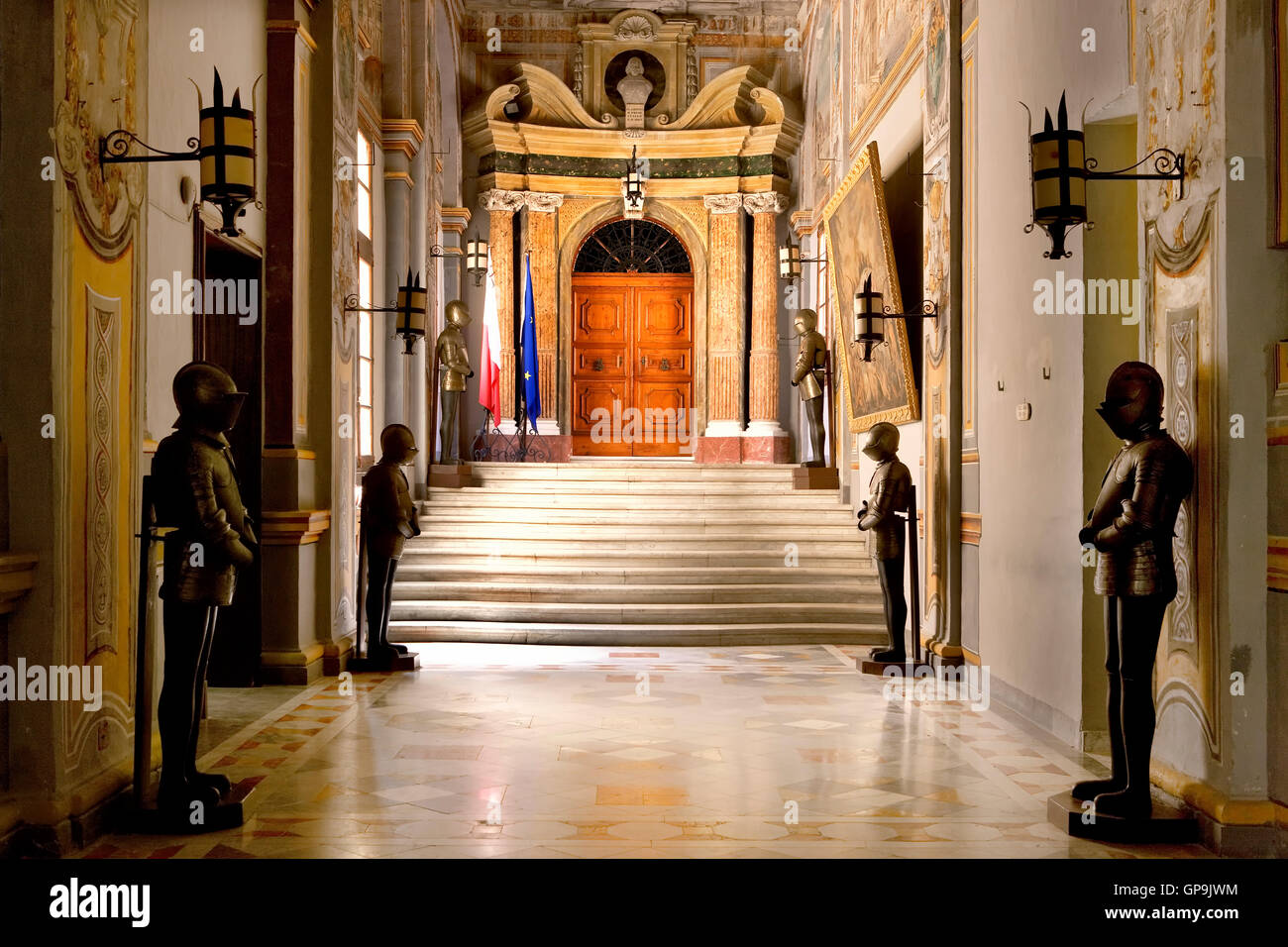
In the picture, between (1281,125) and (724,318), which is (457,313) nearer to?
(724,318)

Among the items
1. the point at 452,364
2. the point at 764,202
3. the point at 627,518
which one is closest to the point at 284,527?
the point at 627,518

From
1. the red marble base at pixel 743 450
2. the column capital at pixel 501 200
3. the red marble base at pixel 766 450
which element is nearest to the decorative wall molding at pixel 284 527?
the red marble base at pixel 743 450

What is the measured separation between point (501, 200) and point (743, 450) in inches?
173

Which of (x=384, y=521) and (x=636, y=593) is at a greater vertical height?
(x=384, y=521)

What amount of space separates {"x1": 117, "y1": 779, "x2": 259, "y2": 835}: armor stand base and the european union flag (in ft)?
33.2

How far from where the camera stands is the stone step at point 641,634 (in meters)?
9.23

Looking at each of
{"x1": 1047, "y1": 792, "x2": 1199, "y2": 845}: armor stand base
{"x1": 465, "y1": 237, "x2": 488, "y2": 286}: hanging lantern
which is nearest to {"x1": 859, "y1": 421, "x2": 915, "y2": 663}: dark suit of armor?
{"x1": 1047, "y1": 792, "x2": 1199, "y2": 845}: armor stand base

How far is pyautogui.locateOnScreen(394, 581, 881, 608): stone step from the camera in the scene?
9859 mm

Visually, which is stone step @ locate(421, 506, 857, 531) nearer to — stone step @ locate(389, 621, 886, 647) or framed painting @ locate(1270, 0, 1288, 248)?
stone step @ locate(389, 621, 886, 647)

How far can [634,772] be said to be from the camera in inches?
200

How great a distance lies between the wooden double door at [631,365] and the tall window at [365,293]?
4.91 metres

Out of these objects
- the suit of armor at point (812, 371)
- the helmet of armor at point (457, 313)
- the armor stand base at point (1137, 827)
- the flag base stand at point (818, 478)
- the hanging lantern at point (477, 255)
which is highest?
the hanging lantern at point (477, 255)

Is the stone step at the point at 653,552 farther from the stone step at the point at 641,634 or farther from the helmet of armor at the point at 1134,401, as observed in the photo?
the helmet of armor at the point at 1134,401

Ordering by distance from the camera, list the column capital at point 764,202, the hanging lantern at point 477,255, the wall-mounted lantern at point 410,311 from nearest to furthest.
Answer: the wall-mounted lantern at point 410,311 → the hanging lantern at point 477,255 → the column capital at point 764,202
